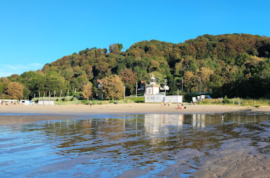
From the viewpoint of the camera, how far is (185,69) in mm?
130375

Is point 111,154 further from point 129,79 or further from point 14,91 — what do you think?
point 14,91

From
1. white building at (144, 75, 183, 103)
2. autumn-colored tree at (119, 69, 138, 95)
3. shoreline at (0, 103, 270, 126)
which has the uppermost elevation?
autumn-colored tree at (119, 69, 138, 95)

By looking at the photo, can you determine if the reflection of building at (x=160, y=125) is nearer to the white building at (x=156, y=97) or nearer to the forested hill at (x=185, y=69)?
the forested hill at (x=185, y=69)

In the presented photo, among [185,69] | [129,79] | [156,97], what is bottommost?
[156,97]

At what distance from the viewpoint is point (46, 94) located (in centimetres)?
11119

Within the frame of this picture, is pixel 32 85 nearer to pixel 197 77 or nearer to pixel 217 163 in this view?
pixel 197 77

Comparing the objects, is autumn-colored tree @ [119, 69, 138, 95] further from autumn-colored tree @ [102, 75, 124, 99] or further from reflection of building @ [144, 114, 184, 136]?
reflection of building @ [144, 114, 184, 136]

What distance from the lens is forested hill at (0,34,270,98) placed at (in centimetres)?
6762

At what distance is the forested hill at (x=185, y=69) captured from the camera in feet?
222

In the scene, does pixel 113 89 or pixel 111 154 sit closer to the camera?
pixel 111 154

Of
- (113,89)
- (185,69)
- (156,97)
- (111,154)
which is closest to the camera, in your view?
(111,154)

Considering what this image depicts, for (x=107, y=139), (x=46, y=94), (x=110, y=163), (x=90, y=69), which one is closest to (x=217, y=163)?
(x=110, y=163)

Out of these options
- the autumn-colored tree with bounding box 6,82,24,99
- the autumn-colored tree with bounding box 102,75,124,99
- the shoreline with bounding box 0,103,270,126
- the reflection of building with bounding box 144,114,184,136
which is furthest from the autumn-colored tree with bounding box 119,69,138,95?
the reflection of building with bounding box 144,114,184,136

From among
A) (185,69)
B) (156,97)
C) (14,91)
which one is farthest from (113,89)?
(185,69)
